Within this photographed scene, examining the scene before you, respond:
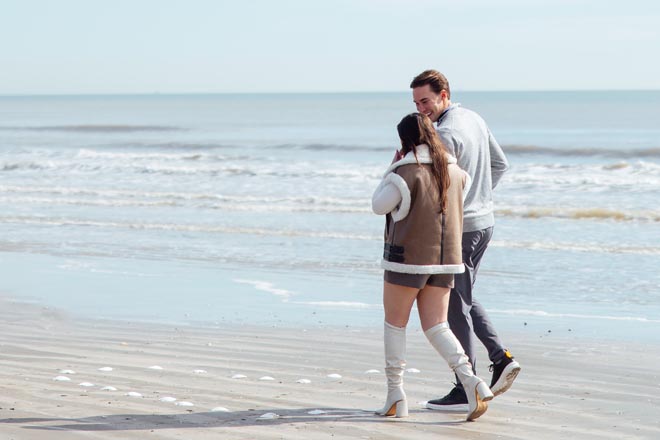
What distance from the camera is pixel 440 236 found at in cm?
434

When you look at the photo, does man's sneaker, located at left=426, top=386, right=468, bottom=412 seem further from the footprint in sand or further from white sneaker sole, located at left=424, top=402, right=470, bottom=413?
the footprint in sand

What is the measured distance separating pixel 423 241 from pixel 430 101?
2.32ft

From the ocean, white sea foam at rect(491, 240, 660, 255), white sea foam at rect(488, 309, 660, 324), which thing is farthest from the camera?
white sea foam at rect(491, 240, 660, 255)

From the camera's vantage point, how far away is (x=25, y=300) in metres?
8.40

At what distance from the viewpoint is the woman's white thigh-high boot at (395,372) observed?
4.51 meters

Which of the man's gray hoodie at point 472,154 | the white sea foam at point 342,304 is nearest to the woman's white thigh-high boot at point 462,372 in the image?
the man's gray hoodie at point 472,154

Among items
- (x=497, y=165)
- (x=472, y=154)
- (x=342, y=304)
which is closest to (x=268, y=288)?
(x=342, y=304)

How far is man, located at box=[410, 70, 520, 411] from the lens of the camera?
15.0 feet

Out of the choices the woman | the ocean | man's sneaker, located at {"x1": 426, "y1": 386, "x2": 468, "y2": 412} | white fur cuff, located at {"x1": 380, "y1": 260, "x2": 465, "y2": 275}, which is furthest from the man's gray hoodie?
the ocean

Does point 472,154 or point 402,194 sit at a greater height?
point 472,154

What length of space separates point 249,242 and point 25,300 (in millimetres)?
4410

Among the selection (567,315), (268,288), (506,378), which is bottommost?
(506,378)

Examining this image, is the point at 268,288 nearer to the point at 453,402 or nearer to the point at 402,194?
the point at 453,402

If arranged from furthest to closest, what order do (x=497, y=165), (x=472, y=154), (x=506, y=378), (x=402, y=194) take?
(x=497, y=165)
(x=506, y=378)
(x=472, y=154)
(x=402, y=194)
